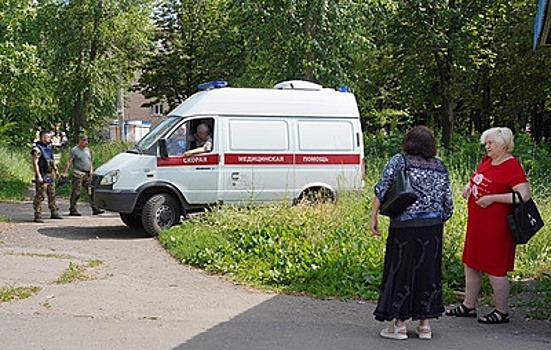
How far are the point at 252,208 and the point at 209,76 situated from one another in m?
24.3

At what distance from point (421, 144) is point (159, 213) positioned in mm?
7969

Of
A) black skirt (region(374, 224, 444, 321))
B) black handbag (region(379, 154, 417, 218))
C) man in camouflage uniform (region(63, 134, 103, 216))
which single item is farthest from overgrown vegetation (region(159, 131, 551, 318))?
man in camouflage uniform (region(63, 134, 103, 216))

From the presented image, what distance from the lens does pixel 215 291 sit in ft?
29.2

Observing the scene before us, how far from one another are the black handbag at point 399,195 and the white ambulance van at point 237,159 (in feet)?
22.8

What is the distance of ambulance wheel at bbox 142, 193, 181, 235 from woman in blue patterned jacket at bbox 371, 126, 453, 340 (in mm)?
7636

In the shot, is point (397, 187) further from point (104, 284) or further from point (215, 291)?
point (104, 284)

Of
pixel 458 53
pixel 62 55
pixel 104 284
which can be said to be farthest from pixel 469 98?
pixel 104 284

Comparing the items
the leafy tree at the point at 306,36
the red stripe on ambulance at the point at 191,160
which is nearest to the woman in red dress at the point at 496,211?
the red stripe on ambulance at the point at 191,160

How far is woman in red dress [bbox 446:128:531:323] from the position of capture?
22.9 ft

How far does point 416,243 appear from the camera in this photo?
21.0 feet

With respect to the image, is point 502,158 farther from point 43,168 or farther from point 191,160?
point 43,168

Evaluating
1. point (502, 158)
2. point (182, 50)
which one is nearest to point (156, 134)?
point (502, 158)

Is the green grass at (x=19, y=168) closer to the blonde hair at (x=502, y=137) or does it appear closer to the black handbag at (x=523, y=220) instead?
the blonde hair at (x=502, y=137)

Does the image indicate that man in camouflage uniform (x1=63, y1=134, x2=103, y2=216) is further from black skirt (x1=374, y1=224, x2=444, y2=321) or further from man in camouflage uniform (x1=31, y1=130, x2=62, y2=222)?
black skirt (x1=374, y1=224, x2=444, y2=321)
